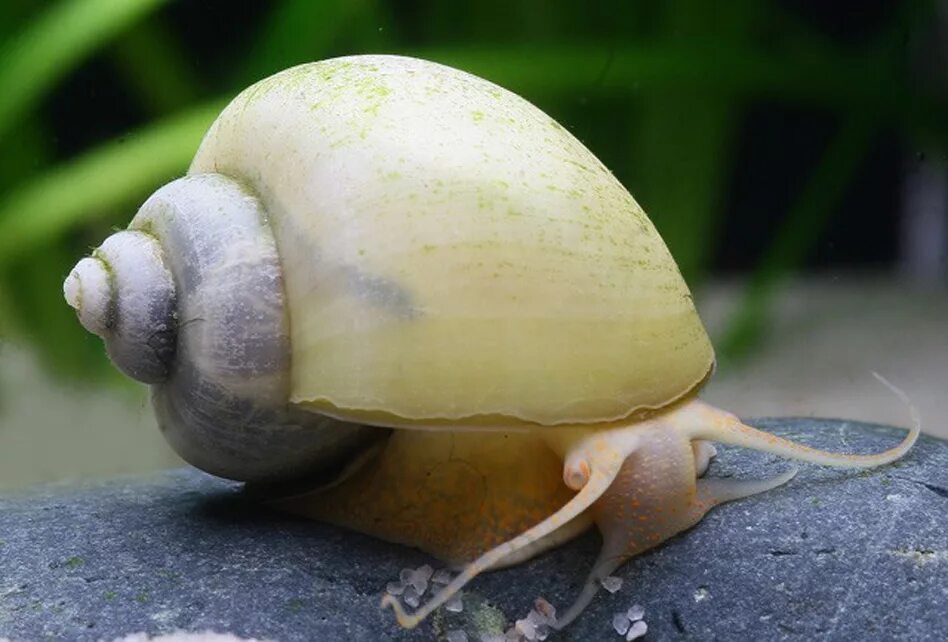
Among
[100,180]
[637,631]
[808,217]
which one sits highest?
[100,180]

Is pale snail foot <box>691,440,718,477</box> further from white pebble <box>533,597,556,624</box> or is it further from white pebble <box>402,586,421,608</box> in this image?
white pebble <box>402,586,421,608</box>

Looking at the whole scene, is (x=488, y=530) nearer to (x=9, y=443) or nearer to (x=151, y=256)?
(x=151, y=256)

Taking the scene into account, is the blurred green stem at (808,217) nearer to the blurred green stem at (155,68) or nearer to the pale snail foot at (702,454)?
the blurred green stem at (155,68)

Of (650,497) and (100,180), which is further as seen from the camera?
(100,180)

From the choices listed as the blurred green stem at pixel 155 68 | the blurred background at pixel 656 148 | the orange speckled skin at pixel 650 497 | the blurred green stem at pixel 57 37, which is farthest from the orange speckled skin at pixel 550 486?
the blurred green stem at pixel 155 68

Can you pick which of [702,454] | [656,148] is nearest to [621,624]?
[702,454]

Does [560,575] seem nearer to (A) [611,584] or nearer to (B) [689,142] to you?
(A) [611,584]
